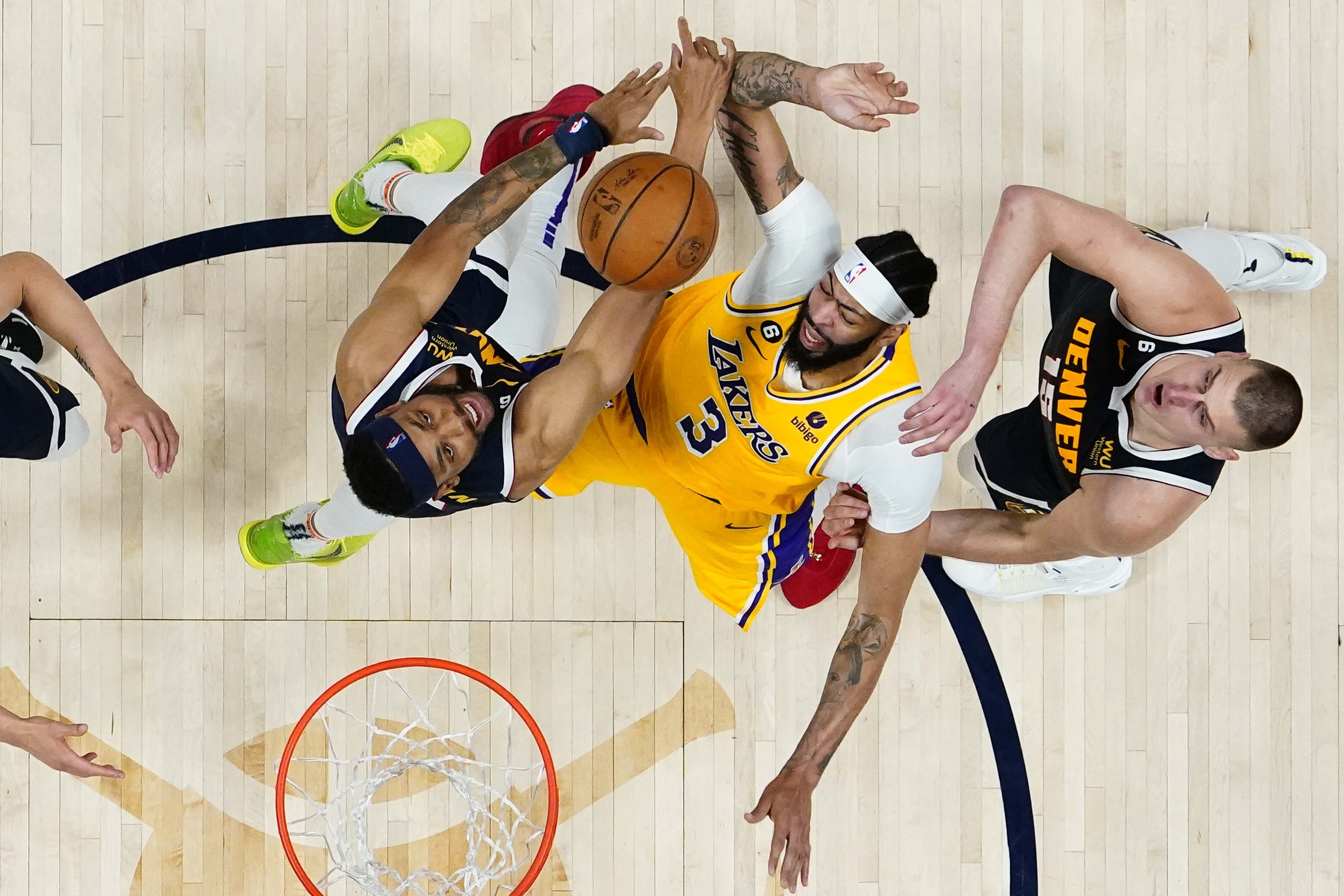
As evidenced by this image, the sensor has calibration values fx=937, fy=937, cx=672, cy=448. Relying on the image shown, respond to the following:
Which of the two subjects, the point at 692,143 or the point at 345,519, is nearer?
the point at 692,143

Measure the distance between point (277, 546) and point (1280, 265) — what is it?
414 cm

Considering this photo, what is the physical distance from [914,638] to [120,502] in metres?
3.41

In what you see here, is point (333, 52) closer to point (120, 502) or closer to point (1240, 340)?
point (120, 502)

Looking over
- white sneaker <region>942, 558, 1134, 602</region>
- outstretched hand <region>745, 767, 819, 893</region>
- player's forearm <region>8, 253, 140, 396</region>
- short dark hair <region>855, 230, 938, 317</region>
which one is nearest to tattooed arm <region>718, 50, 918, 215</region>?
short dark hair <region>855, 230, 938, 317</region>

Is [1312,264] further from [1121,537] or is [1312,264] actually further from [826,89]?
[826,89]

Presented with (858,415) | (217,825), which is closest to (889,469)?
(858,415)

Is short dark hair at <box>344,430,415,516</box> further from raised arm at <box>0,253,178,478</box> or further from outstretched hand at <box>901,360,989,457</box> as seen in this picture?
outstretched hand at <box>901,360,989,457</box>

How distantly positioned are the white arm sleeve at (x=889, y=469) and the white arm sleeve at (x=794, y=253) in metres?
0.44

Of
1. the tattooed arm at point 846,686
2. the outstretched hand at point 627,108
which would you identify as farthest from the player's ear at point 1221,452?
the outstretched hand at point 627,108

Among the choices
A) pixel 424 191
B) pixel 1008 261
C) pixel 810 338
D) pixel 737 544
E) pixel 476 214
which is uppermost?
pixel 424 191

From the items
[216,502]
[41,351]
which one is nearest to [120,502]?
[216,502]

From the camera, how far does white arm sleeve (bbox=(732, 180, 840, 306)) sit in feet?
8.79

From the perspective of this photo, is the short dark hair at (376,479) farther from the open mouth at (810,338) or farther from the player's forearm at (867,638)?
the player's forearm at (867,638)

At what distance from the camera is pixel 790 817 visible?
267 centimetres
